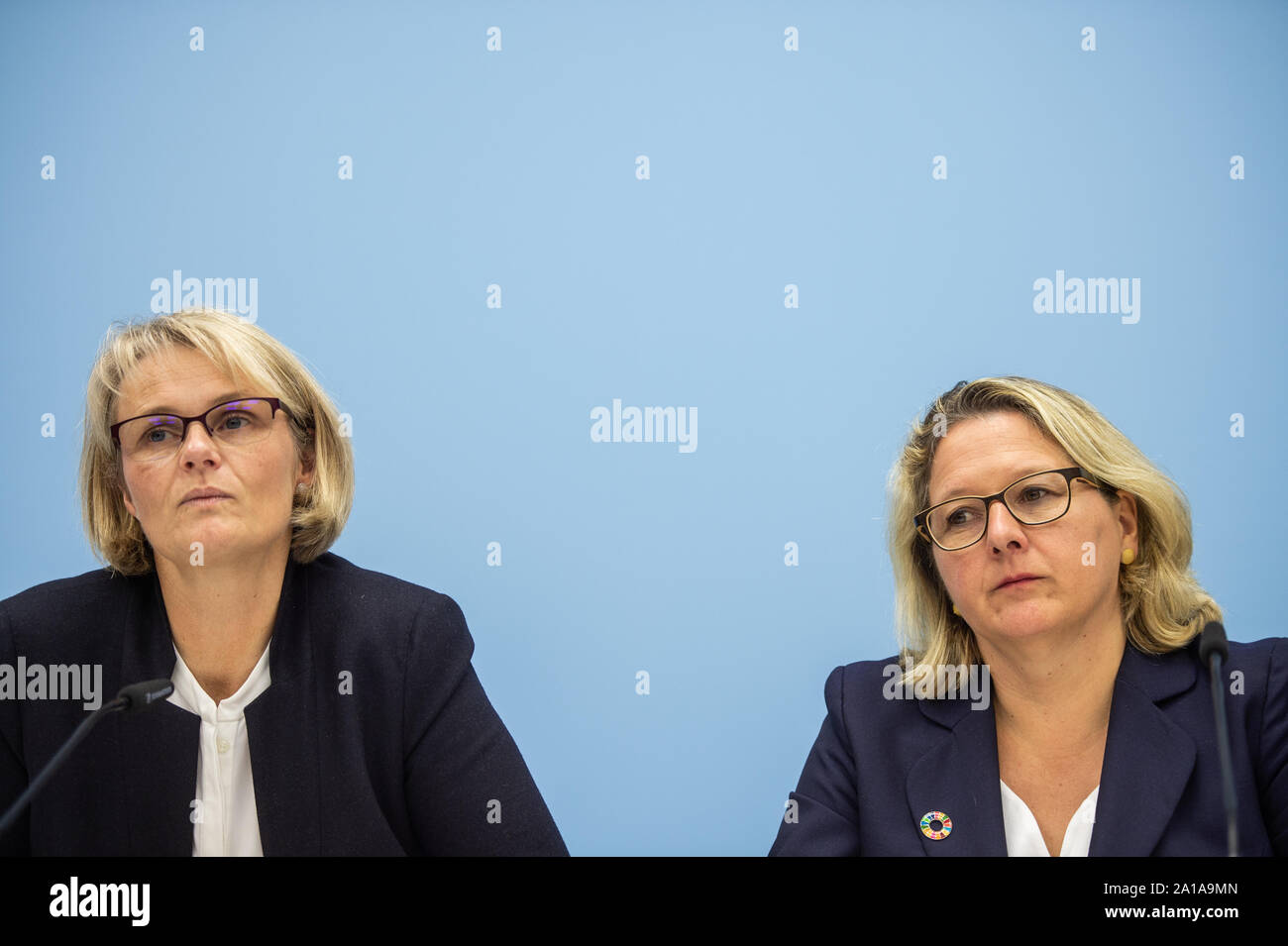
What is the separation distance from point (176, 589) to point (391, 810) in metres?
0.59

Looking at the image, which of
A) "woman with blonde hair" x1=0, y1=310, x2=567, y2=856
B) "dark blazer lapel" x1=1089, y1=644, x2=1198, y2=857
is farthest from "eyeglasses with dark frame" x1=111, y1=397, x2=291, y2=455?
"dark blazer lapel" x1=1089, y1=644, x2=1198, y2=857

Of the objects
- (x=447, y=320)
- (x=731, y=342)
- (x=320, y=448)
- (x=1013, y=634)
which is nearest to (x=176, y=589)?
(x=320, y=448)

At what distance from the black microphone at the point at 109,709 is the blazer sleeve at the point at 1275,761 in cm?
187

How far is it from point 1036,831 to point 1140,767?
0.21 metres

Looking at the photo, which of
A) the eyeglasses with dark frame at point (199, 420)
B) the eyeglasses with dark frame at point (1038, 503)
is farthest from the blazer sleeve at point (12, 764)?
the eyeglasses with dark frame at point (1038, 503)

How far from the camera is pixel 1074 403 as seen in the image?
2.14m

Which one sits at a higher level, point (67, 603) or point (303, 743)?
point (67, 603)

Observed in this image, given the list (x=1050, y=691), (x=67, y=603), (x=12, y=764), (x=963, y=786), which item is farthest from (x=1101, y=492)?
(x=12, y=764)

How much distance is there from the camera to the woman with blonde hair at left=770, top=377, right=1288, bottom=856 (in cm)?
194

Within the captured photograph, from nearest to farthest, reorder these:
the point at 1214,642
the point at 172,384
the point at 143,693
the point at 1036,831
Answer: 1. the point at 1214,642
2. the point at 143,693
3. the point at 1036,831
4. the point at 172,384

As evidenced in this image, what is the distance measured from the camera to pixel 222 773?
208 cm

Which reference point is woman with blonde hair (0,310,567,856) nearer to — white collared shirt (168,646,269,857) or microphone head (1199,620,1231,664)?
white collared shirt (168,646,269,857)

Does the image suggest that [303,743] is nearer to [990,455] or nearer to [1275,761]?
[990,455]
